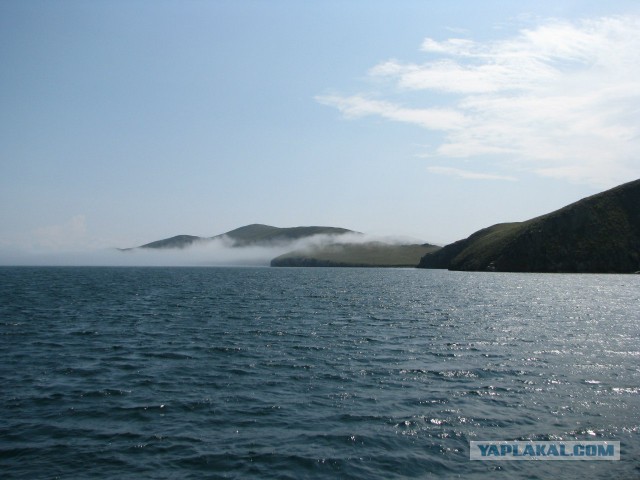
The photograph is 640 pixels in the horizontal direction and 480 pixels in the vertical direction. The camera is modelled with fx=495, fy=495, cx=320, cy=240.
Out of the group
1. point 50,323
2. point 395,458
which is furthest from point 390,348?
point 50,323

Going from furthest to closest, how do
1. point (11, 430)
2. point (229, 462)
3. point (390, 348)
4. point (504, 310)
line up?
point (504, 310)
point (390, 348)
point (11, 430)
point (229, 462)

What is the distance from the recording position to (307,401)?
29297 millimetres

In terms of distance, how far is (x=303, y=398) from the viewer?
2988 centimetres

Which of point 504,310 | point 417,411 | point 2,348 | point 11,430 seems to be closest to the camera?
point 11,430

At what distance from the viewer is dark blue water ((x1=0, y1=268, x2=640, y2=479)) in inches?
837

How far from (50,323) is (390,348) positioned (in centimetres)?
4143

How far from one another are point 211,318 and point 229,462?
1861 inches

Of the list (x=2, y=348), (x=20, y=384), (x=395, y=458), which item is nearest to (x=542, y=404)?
(x=395, y=458)

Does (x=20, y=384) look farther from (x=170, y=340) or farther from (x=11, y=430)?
(x=170, y=340)

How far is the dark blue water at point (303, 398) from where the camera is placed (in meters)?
21.2

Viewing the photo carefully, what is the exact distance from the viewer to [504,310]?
267 ft

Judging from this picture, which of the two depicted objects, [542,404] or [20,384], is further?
[20,384]

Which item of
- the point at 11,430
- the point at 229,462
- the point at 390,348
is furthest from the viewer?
the point at 390,348

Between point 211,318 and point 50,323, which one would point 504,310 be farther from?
point 50,323
